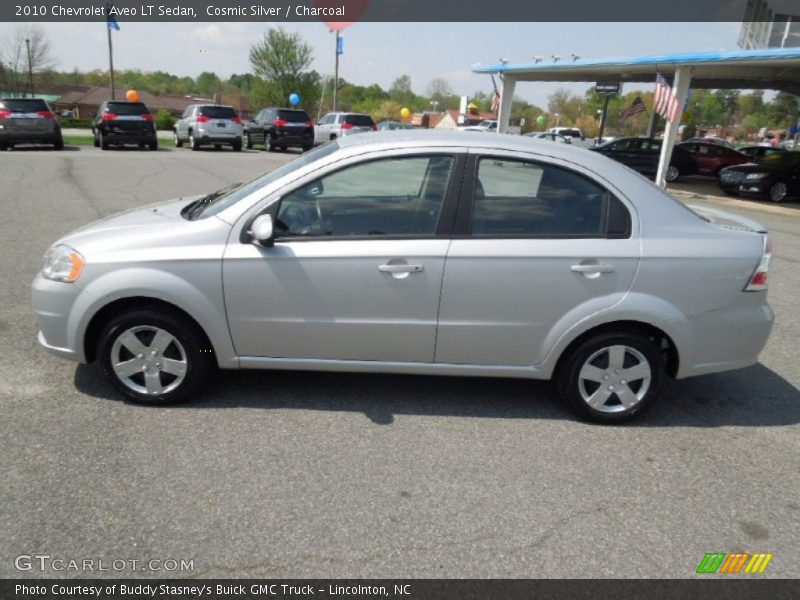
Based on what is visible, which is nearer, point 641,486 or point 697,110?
point 641,486

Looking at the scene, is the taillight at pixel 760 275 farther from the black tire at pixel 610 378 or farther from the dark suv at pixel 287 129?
the dark suv at pixel 287 129

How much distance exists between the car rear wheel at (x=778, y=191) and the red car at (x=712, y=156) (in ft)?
23.8

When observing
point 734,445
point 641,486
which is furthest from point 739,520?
point 734,445

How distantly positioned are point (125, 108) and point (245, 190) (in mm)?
21754

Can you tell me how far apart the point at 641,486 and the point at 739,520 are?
0.46 m

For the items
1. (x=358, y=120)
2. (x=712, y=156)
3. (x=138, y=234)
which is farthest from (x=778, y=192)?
(x=138, y=234)

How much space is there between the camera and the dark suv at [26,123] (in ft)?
63.8

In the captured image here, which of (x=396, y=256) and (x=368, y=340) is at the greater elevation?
(x=396, y=256)

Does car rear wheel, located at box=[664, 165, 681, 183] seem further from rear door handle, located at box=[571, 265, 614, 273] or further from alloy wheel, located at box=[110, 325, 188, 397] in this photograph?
alloy wheel, located at box=[110, 325, 188, 397]

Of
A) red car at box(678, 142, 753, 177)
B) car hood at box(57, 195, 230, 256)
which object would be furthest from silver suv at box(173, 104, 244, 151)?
car hood at box(57, 195, 230, 256)

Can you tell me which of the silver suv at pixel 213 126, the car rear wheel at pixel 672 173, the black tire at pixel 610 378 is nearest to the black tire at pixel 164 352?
the black tire at pixel 610 378

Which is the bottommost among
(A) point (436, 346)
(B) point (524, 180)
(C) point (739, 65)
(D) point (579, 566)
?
(D) point (579, 566)

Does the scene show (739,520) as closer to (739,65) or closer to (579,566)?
(579,566)

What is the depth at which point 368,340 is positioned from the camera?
3674 millimetres
